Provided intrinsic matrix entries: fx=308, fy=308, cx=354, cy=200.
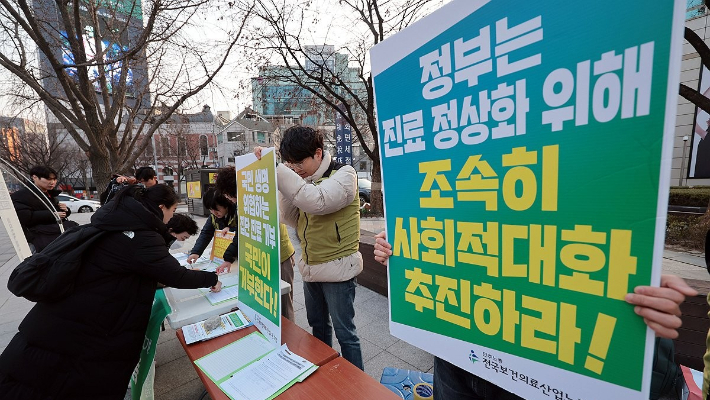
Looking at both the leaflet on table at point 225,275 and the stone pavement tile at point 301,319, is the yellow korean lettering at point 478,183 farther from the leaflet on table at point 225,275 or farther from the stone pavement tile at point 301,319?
the stone pavement tile at point 301,319

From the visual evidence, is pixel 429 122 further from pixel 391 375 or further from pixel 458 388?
pixel 391 375

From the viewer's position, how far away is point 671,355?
4.45 feet

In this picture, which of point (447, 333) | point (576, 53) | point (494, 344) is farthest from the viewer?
point (447, 333)

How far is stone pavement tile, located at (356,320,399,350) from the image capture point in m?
3.01

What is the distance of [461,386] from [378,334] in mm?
2198

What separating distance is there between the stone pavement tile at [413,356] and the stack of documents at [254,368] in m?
1.52

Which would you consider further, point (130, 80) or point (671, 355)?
point (130, 80)

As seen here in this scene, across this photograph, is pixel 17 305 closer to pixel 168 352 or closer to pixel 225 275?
pixel 168 352

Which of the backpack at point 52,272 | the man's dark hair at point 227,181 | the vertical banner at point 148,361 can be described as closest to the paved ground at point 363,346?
the vertical banner at point 148,361

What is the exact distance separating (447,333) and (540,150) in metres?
0.60

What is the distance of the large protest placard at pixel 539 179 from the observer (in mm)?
576

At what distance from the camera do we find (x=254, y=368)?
143 centimetres

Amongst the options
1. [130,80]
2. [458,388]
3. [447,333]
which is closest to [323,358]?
[458,388]

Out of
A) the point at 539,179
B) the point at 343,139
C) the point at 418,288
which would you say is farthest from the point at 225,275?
the point at 343,139
